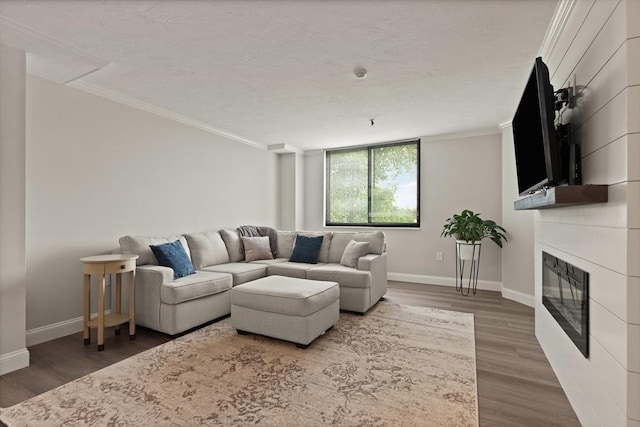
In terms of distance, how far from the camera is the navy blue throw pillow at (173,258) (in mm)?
3148

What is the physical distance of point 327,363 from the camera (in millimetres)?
2336

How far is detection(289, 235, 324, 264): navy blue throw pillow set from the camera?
4.25 metres

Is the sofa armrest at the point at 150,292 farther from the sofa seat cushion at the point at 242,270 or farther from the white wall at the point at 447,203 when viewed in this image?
the white wall at the point at 447,203

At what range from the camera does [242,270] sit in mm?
3688

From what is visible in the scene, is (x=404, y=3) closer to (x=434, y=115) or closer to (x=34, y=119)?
(x=434, y=115)

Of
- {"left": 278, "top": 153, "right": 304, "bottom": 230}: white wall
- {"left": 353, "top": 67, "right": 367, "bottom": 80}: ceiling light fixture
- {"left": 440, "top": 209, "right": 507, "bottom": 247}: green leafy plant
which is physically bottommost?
{"left": 440, "top": 209, "right": 507, "bottom": 247}: green leafy plant

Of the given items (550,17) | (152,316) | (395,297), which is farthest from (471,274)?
(152,316)

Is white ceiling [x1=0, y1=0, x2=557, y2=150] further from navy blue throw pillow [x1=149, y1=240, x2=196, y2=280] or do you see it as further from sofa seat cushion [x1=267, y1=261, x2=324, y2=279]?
sofa seat cushion [x1=267, y1=261, x2=324, y2=279]

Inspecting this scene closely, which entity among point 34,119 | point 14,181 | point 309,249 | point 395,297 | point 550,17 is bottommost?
point 395,297

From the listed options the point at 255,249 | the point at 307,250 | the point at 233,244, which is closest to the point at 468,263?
the point at 307,250

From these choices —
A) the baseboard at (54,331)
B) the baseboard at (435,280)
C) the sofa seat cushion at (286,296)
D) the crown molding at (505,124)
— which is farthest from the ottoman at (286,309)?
the crown molding at (505,124)

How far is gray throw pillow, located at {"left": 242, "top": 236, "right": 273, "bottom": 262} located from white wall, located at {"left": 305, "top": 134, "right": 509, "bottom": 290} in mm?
2201

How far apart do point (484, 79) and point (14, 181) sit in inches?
158

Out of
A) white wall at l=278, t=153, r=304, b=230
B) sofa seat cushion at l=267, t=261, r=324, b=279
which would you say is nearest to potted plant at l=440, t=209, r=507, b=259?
sofa seat cushion at l=267, t=261, r=324, b=279
